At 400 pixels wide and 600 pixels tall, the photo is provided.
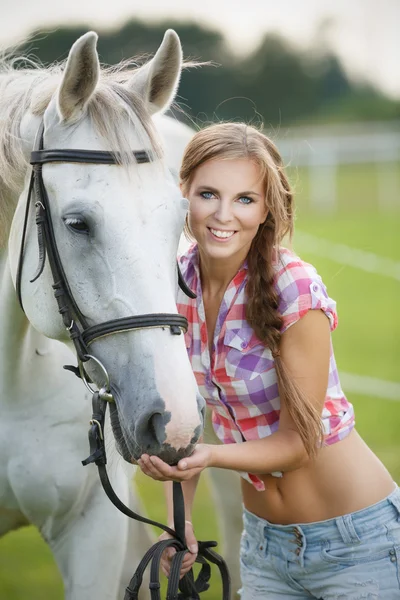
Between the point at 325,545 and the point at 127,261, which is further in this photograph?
the point at 325,545

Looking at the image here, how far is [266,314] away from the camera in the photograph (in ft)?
7.64

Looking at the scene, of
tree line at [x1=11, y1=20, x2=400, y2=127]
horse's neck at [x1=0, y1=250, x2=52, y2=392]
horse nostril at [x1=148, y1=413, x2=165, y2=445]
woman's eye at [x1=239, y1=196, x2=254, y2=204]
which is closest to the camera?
horse nostril at [x1=148, y1=413, x2=165, y2=445]

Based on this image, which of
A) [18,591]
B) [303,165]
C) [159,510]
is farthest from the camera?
[303,165]

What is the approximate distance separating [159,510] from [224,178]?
3.18 metres

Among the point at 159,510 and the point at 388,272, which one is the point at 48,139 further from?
the point at 388,272

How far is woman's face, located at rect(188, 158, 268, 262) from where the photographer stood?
2365 mm

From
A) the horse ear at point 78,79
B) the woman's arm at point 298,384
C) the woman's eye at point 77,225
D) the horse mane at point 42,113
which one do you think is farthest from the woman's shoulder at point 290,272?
the horse ear at point 78,79

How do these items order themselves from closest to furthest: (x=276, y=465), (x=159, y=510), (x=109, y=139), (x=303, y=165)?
(x=109, y=139) → (x=276, y=465) → (x=159, y=510) → (x=303, y=165)

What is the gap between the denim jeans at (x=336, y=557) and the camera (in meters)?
2.30

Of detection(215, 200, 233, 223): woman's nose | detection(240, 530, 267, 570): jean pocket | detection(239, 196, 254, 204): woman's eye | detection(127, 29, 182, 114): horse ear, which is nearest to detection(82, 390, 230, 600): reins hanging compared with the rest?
detection(240, 530, 267, 570): jean pocket

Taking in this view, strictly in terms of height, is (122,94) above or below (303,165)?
above

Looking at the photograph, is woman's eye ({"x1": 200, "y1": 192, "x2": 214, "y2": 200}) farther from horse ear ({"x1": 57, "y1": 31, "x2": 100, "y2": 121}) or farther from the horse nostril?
the horse nostril

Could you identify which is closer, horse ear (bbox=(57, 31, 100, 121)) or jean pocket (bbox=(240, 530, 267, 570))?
horse ear (bbox=(57, 31, 100, 121))

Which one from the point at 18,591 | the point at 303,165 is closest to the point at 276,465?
the point at 18,591
